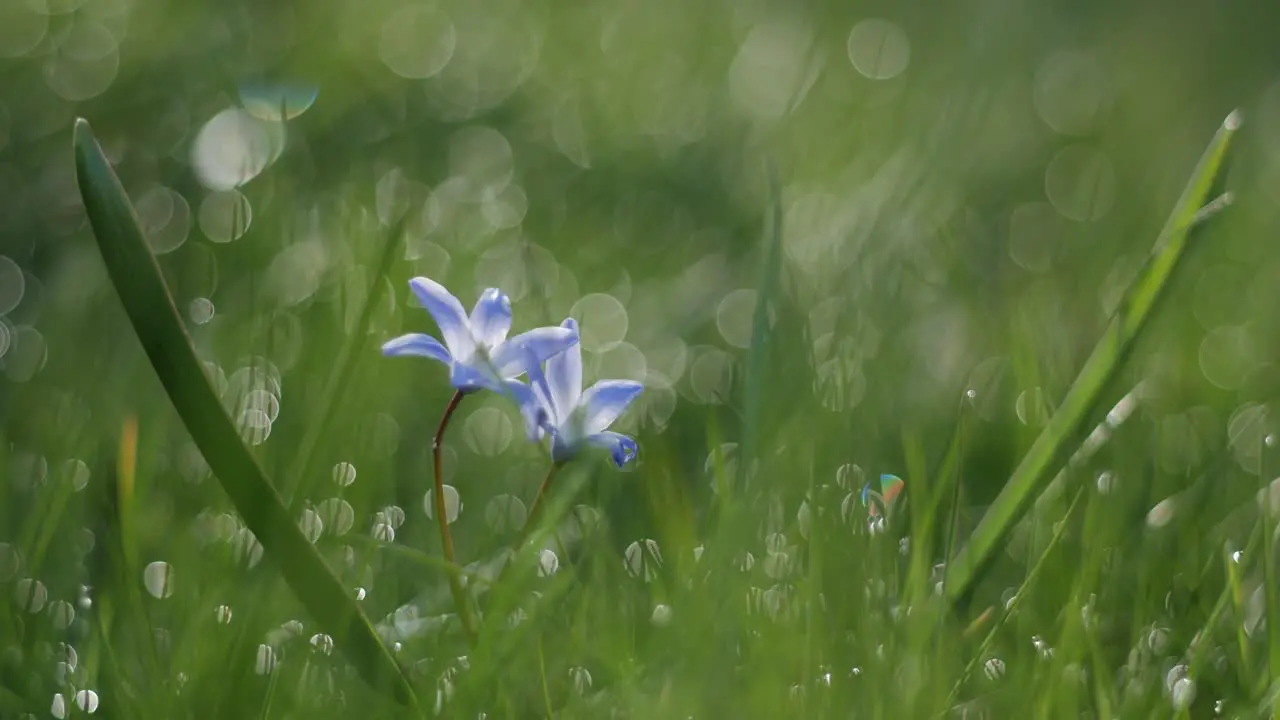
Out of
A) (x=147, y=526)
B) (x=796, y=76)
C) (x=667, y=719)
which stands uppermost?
(x=667, y=719)

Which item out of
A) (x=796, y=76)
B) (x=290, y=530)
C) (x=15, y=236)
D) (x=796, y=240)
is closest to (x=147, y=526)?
(x=290, y=530)

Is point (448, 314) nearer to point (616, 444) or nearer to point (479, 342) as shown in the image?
point (479, 342)

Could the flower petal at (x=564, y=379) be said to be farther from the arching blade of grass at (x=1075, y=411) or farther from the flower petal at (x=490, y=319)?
the arching blade of grass at (x=1075, y=411)

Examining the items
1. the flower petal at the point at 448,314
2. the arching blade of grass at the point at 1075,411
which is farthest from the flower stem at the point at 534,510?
the arching blade of grass at the point at 1075,411

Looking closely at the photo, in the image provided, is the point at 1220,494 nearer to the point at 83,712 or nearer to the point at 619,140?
the point at 83,712

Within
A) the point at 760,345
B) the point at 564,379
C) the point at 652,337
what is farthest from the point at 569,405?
→ the point at 652,337

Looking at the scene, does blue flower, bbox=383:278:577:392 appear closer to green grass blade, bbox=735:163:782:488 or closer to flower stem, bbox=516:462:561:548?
flower stem, bbox=516:462:561:548

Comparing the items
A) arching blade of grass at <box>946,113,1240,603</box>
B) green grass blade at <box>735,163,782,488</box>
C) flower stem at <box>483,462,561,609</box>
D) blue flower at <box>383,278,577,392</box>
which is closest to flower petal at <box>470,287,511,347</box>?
blue flower at <box>383,278,577,392</box>
